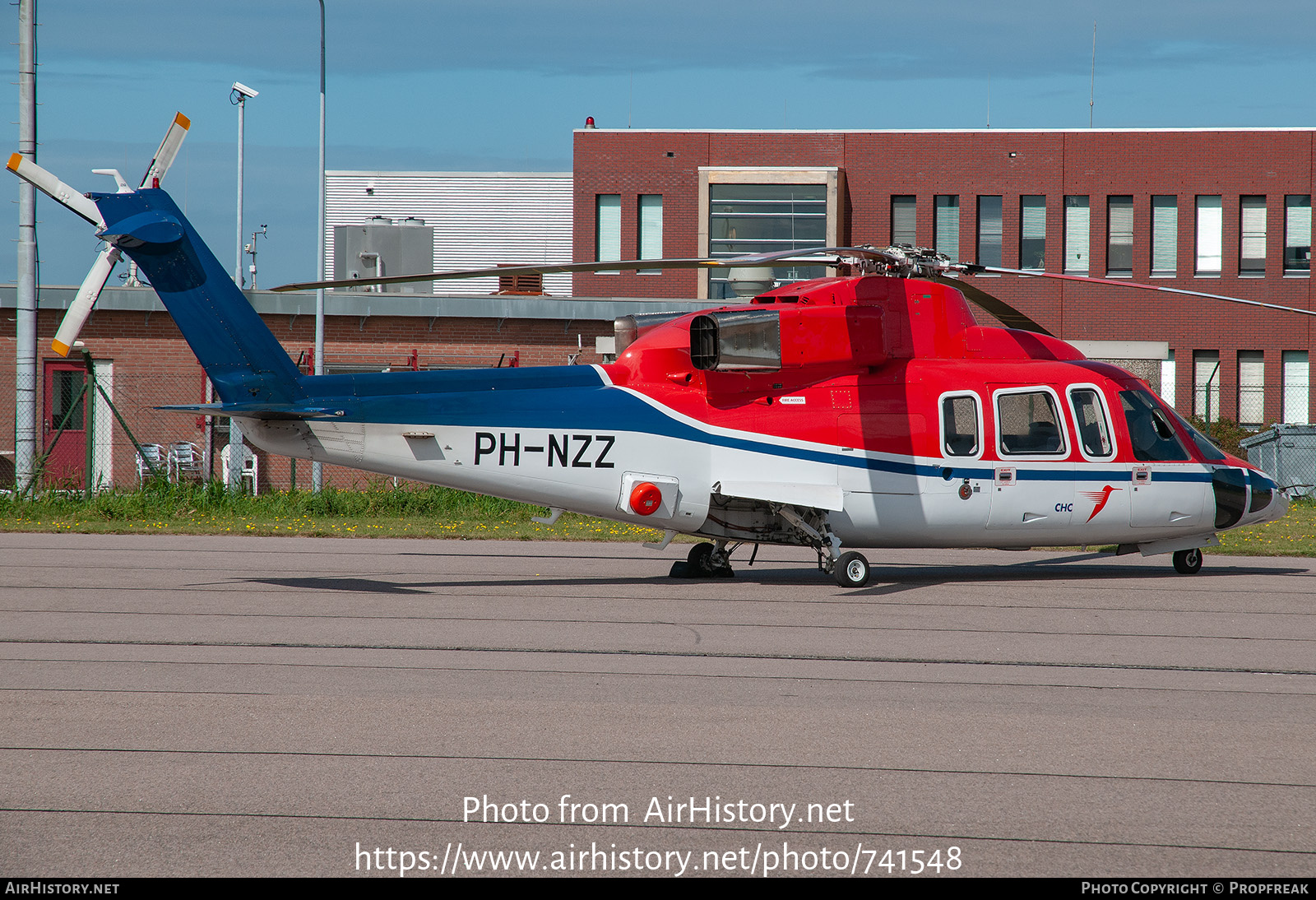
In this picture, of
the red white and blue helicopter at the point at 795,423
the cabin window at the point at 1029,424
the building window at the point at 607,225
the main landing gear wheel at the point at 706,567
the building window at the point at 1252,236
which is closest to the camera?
the red white and blue helicopter at the point at 795,423

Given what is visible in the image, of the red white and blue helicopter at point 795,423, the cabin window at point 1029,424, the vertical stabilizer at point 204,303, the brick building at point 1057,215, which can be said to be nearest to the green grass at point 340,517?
the red white and blue helicopter at point 795,423

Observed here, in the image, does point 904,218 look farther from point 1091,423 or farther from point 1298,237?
point 1091,423

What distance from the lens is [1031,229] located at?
130ft

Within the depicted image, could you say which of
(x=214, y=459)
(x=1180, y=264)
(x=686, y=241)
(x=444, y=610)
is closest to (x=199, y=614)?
(x=444, y=610)

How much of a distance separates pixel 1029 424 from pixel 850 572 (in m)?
2.59

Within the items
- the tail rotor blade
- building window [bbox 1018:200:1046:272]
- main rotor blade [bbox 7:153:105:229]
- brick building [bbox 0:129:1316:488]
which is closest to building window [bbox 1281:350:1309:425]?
brick building [bbox 0:129:1316:488]

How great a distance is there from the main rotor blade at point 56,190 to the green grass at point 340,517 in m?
7.32

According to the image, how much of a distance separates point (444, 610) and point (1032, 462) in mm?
6335

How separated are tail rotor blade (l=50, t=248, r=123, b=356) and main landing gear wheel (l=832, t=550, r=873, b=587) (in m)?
7.44

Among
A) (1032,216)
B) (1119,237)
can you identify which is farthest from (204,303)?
(1119,237)

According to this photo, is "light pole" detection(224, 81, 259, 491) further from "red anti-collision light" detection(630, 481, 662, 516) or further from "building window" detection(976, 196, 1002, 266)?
"building window" detection(976, 196, 1002, 266)

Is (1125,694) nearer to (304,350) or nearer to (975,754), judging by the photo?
(975,754)

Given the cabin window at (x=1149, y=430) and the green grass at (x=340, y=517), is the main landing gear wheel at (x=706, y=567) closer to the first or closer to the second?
the green grass at (x=340, y=517)

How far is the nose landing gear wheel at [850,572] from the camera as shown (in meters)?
12.1
